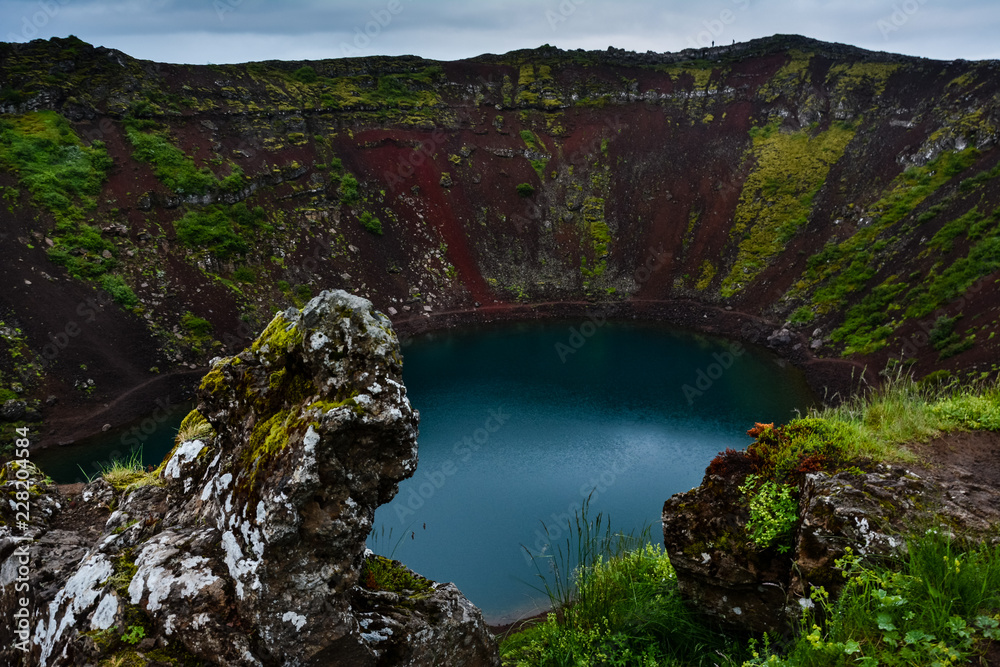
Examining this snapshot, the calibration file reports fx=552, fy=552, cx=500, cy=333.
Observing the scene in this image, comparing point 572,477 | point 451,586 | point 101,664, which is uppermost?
point 101,664

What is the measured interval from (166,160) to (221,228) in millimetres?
6566

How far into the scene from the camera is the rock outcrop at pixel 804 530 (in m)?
4.96

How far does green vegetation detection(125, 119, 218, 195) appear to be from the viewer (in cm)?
3953

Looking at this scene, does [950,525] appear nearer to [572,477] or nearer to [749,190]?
[572,477]

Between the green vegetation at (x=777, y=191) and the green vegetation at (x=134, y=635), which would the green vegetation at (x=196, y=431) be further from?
the green vegetation at (x=777, y=191)

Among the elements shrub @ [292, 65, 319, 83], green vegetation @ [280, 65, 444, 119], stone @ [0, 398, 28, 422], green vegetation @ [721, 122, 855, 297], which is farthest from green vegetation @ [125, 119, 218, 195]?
green vegetation @ [721, 122, 855, 297]

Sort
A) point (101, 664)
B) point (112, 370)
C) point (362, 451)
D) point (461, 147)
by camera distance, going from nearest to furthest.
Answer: point (101, 664)
point (362, 451)
point (112, 370)
point (461, 147)

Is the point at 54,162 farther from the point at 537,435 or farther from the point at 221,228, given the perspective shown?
the point at 537,435

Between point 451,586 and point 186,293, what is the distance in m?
35.4

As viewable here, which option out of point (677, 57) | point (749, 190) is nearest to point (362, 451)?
point (749, 190)

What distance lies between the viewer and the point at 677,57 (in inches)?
2422

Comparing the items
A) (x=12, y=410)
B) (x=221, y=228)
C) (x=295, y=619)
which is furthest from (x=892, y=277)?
(x=12, y=410)

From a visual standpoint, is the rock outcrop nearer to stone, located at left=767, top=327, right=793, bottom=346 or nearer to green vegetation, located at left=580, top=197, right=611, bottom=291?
stone, located at left=767, top=327, right=793, bottom=346

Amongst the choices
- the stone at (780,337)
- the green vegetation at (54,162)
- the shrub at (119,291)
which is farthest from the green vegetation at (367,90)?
the stone at (780,337)
